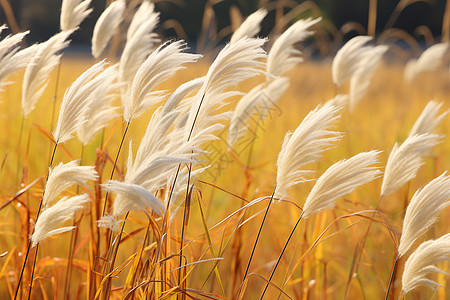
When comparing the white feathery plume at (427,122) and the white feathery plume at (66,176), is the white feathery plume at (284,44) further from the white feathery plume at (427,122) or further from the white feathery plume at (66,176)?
the white feathery plume at (66,176)

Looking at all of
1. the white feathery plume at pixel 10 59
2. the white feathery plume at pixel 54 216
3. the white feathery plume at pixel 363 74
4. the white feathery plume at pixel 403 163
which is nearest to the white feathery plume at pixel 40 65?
the white feathery plume at pixel 10 59

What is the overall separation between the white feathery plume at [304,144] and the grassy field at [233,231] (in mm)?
65

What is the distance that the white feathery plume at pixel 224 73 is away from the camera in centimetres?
68

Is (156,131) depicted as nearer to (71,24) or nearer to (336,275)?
(71,24)

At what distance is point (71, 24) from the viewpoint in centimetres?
97

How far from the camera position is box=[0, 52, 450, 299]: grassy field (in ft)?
2.94

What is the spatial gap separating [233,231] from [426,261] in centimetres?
37

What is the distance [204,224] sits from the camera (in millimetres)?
812

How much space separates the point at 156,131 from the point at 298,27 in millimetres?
501

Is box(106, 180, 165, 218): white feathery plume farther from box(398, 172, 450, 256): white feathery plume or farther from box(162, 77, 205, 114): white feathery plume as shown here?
box(398, 172, 450, 256): white feathery plume

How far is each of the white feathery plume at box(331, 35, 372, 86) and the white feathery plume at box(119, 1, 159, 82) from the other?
433mm

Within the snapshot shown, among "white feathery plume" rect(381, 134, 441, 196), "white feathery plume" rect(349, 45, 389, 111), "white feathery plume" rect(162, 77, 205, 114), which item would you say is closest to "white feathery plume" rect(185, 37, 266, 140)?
"white feathery plume" rect(162, 77, 205, 114)

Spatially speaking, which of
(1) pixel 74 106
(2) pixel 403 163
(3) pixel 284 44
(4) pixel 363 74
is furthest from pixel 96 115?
(4) pixel 363 74

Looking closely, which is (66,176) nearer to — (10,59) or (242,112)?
(10,59)
